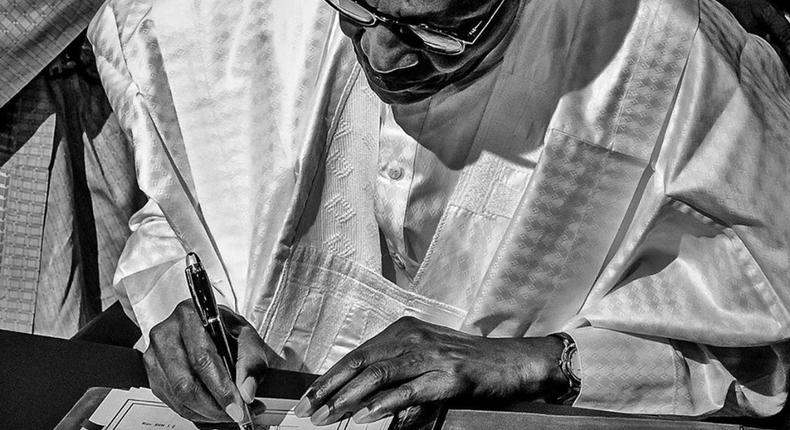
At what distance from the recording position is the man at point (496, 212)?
1.43 m

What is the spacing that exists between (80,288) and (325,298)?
96 cm

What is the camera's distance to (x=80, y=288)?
8.32ft

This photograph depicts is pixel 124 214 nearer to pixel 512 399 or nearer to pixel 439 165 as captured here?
pixel 439 165

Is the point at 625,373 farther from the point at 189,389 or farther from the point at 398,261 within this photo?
the point at 189,389

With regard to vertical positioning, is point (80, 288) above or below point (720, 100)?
below

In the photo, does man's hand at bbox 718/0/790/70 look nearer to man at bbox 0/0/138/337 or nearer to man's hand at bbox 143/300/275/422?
man at bbox 0/0/138/337

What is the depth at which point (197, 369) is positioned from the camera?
1.39 m

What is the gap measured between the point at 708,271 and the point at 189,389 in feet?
2.41

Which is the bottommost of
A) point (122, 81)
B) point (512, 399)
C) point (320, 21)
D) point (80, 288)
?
point (80, 288)

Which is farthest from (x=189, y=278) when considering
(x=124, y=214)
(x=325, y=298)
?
(x=124, y=214)

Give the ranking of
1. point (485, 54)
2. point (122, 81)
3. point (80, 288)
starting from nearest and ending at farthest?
point (485, 54)
point (122, 81)
point (80, 288)

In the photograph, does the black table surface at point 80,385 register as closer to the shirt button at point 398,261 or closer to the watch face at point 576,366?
the watch face at point 576,366

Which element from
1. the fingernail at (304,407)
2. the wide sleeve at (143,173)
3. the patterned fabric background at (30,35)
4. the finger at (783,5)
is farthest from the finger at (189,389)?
the finger at (783,5)

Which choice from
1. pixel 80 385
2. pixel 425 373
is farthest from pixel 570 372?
pixel 80 385
